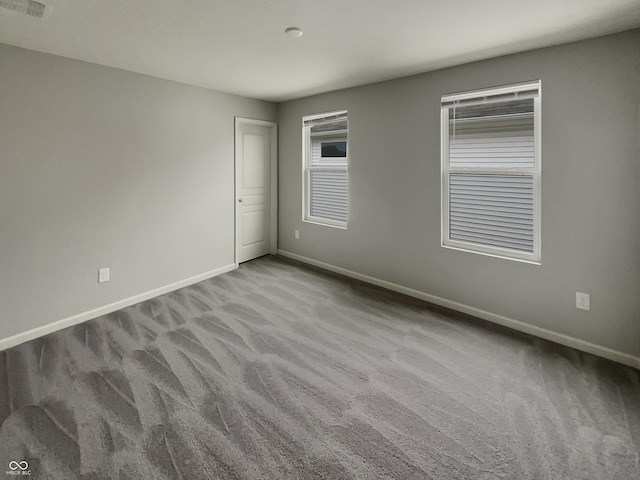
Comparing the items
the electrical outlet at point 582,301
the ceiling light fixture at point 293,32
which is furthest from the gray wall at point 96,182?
the electrical outlet at point 582,301

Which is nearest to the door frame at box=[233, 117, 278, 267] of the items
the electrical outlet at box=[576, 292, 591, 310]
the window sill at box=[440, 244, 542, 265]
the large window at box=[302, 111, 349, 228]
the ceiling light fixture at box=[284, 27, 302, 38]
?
the large window at box=[302, 111, 349, 228]

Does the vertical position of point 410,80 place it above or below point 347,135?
above

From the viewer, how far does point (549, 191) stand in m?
2.81

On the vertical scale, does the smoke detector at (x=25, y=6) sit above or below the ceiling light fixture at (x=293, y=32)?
below

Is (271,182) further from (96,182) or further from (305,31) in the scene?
(305,31)

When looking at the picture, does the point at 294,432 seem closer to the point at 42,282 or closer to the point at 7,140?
the point at 42,282

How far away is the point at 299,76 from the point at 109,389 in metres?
3.31

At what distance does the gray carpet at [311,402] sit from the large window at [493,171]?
83 cm

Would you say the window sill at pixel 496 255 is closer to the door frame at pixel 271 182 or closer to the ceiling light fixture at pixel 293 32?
the ceiling light fixture at pixel 293 32

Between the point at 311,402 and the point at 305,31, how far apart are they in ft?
8.37

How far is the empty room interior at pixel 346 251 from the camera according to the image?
1.84m

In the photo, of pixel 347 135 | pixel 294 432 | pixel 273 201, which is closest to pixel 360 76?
pixel 347 135

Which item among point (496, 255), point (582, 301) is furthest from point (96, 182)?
point (582, 301)

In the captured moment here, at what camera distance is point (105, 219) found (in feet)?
11.0
